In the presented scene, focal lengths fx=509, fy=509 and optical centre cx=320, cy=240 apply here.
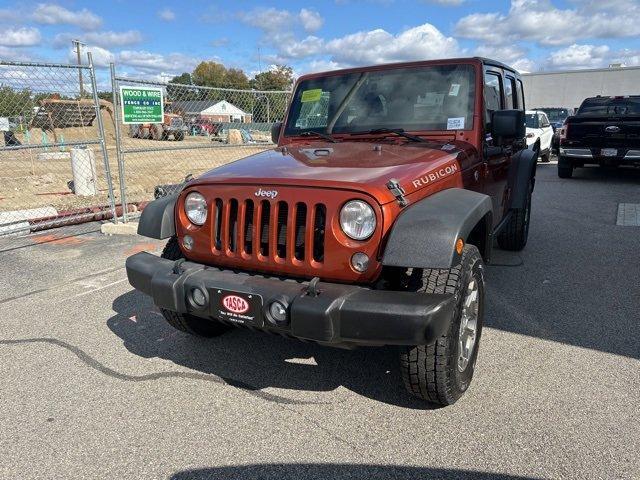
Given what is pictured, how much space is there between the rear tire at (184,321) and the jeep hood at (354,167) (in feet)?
1.82

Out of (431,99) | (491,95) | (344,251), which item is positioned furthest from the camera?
(491,95)

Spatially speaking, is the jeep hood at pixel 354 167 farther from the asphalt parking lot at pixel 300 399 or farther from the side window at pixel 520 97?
the side window at pixel 520 97

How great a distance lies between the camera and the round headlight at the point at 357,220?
250 cm

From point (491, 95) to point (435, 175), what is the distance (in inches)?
61.8

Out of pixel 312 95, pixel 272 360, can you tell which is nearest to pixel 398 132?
pixel 312 95

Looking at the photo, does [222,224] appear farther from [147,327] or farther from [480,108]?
[480,108]

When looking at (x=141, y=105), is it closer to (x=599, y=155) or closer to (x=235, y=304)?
(x=235, y=304)

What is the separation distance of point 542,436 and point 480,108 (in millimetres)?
2297

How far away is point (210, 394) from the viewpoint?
302 cm

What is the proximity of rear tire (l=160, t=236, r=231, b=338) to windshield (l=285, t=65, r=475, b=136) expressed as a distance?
156cm

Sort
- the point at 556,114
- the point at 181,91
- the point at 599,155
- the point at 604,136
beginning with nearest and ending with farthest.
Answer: the point at 181,91
the point at 604,136
the point at 599,155
the point at 556,114

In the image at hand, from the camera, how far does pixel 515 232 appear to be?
5.62 m

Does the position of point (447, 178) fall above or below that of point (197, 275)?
above

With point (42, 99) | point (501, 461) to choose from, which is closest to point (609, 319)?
point (501, 461)
